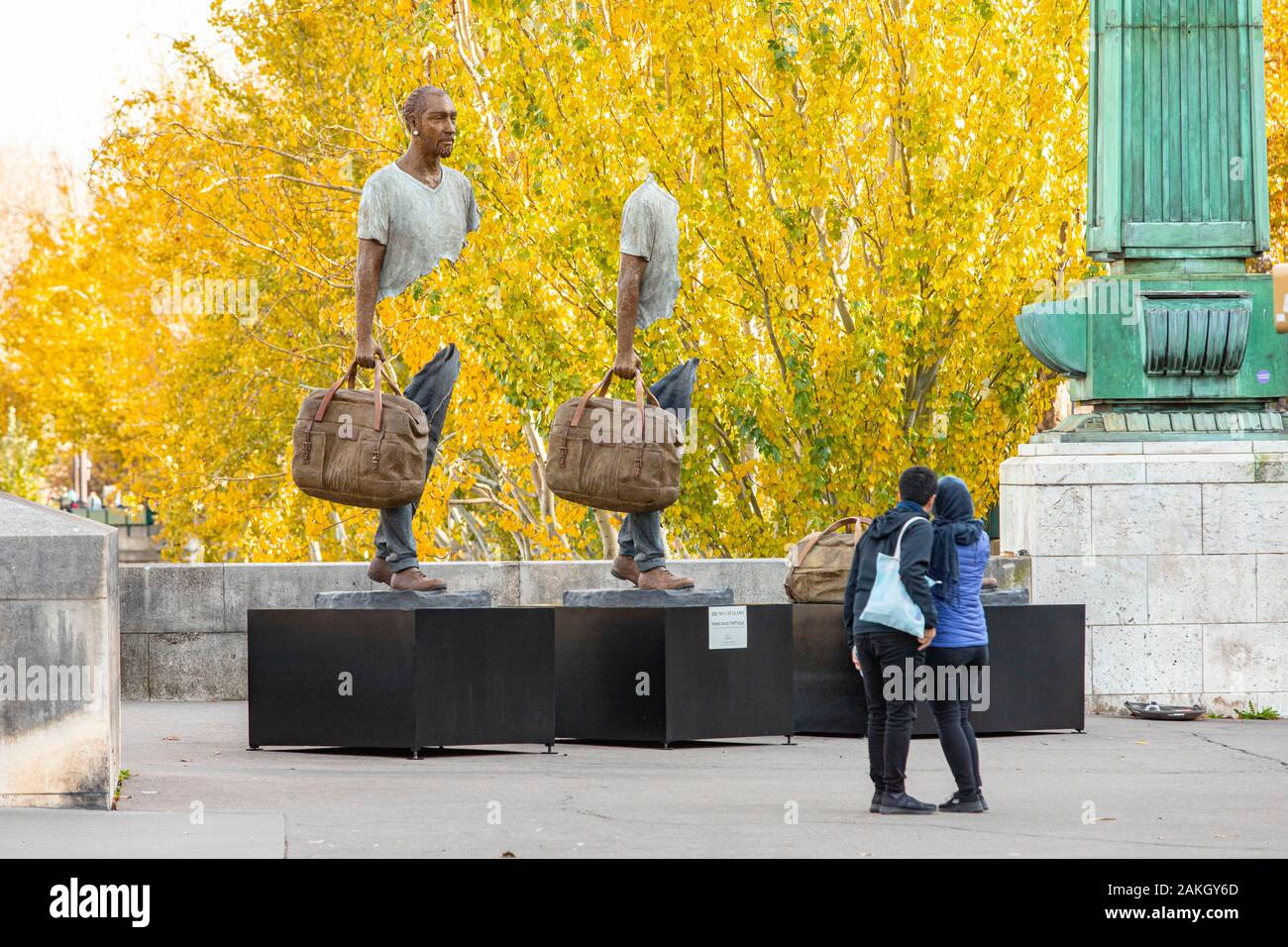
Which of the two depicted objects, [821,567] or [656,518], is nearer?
[656,518]

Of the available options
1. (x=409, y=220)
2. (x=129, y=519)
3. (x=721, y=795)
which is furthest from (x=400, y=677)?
(x=129, y=519)

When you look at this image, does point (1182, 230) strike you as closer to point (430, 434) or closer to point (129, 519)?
point (430, 434)

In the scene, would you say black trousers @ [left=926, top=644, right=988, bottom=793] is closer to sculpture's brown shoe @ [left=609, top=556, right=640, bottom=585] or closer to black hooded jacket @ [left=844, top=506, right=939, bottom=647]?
black hooded jacket @ [left=844, top=506, right=939, bottom=647]

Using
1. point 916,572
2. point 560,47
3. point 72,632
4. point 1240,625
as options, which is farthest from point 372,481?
point 560,47

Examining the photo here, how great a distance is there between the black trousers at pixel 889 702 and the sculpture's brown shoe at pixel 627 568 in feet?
8.34

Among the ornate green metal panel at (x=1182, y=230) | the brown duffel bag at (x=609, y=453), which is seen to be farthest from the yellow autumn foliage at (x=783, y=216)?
the brown duffel bag at (x=609, y=453)

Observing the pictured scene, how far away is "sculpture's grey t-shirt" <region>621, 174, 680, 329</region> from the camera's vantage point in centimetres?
1114

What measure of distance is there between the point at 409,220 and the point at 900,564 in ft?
11.2

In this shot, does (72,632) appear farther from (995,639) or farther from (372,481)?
(995,639)

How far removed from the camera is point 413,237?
1093cm

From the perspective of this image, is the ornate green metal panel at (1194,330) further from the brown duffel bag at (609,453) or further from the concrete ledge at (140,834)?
the concrete ledge at (140,834)

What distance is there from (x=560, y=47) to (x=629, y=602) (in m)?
8.72

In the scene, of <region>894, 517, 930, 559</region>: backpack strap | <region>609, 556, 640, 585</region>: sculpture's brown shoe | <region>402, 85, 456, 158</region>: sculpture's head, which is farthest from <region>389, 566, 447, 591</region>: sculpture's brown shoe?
<region>894, 517, 930, 559</region>: backpack strap

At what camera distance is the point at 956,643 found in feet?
30.0
